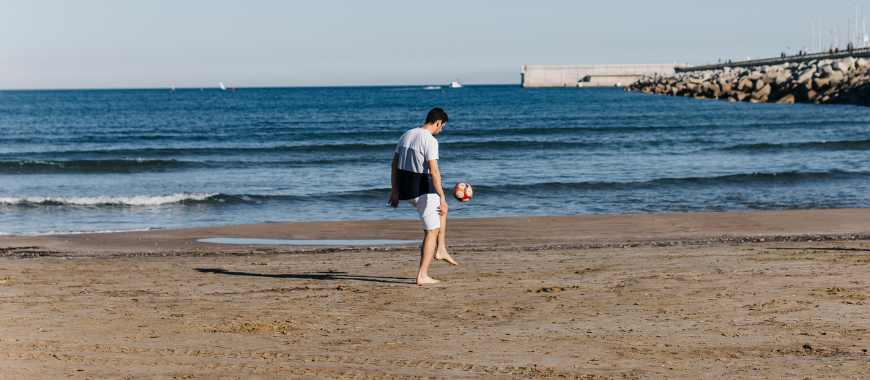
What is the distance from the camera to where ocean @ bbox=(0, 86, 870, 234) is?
1855 centimetres

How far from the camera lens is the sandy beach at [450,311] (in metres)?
6.21

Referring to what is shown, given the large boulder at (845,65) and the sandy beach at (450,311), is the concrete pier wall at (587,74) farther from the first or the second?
the sandy beach at (450,311)

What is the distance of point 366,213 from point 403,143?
9.44 meters

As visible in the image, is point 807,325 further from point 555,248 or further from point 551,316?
point 555,248

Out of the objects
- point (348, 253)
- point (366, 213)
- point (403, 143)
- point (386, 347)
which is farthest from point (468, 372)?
point (366, 213)

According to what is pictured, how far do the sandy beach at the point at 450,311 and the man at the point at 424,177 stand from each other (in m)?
0.57

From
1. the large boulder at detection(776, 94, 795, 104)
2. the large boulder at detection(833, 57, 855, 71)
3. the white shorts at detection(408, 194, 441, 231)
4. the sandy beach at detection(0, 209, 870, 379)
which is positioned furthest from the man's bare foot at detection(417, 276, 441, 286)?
the large boulder at detection(833, 57, 855, 71)

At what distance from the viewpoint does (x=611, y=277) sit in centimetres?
952

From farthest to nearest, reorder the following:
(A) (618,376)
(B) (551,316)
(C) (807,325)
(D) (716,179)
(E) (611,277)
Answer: (D) (716,179) < (E) (611,277) < (B) (551,316) < (C) (807,325) < (A) (618,376)

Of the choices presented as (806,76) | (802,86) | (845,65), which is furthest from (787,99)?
(845,65)

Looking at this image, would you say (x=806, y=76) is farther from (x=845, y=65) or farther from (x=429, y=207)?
(x=429, y=207)

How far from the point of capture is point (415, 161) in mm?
8914

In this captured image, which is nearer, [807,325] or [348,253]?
[807,325]

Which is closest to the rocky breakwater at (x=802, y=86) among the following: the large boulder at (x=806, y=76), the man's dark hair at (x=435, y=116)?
the large boulder at (x=806, y=76)
